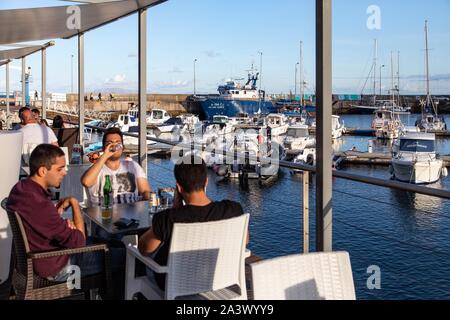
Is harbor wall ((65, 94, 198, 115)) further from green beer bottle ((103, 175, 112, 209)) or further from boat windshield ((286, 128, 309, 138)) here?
green beer bottle ((103, 175, 112, 209))

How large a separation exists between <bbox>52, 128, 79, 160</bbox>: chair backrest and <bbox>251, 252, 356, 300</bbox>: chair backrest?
275 inches

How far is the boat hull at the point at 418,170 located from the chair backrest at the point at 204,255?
87.7ft

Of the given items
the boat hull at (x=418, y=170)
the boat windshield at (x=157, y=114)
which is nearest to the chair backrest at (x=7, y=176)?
the boat hull at (x=418, y=170)

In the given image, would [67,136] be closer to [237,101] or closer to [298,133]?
[298,133]

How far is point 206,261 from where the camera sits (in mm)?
2219

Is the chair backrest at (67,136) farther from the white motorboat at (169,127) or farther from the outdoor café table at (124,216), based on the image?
the white motorboat at (169,127)

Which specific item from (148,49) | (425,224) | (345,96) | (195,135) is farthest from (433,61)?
(345,96)

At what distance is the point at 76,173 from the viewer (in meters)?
4.58

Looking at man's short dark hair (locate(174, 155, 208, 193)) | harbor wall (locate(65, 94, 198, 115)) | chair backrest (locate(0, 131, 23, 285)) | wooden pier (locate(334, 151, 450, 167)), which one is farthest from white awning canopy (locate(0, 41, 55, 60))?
harbor wall (locate(65, 94, 198, 115))

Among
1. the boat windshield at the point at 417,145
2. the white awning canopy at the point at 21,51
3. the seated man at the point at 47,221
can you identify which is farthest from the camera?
the boat windshield at the point at 417,145

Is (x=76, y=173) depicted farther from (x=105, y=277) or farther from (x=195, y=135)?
(x=195, y=135)

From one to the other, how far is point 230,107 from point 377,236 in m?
48.3

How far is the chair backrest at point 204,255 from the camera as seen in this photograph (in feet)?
7.03
